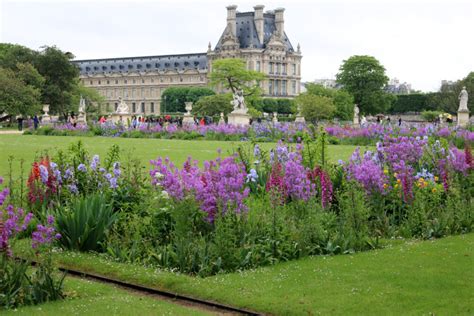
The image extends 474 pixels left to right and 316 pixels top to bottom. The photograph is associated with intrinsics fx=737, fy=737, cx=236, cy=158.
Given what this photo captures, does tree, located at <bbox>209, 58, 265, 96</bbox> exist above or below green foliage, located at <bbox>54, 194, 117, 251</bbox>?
above

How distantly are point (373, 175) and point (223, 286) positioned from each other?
3190mm

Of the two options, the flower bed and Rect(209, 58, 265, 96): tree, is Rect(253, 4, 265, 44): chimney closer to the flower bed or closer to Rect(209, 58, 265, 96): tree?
Rect(209, 58, 265, 96): tree

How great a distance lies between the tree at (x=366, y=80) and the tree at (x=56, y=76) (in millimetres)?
34051

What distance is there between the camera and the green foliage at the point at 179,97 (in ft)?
360

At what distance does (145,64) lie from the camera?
138 m

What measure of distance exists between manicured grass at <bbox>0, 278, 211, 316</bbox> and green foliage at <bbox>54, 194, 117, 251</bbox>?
126 cm

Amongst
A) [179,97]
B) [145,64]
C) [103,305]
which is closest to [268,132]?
[103,305]

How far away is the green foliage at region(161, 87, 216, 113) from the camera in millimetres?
109625

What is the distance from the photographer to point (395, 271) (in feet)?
22.1

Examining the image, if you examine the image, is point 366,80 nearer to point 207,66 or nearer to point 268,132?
point 207,66

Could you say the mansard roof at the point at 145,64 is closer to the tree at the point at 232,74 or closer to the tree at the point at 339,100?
the tree at the point at 232,74

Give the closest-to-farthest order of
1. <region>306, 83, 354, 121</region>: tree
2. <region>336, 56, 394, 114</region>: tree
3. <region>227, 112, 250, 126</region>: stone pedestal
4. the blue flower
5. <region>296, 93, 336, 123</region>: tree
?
1. the blue flower
2. <region>227, 112, 250, 126</region>: stone pedestal
3. <region>296, 93, 336, 123</region>: tree
4. <region>306, 83, 354, 121</region>: tree
5. <region>336, 56, 394, 114</region>: tree

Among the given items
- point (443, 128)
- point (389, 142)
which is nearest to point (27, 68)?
point (443, 128)

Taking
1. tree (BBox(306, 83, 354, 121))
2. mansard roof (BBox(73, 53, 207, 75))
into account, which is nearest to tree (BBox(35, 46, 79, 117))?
tree (BBox(306, 83, 354, 121))
